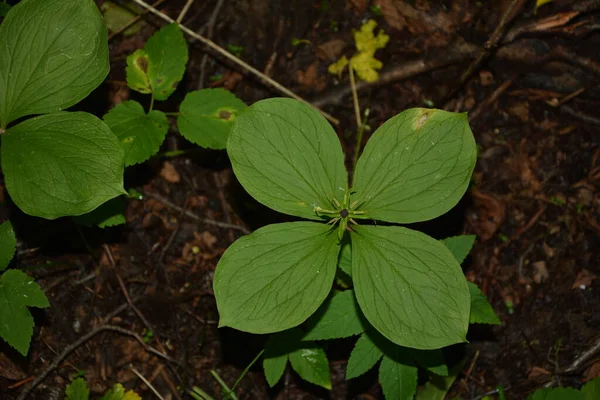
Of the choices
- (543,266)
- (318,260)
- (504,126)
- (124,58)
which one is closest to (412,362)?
(318,260)

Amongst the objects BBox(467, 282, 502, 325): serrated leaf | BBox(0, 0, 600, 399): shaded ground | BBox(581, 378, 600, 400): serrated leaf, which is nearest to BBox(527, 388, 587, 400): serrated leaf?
BBox(581, 378, 600, 400): serrated leaf

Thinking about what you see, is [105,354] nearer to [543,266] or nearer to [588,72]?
[543,266]

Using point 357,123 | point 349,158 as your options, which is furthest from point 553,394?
point 357,123

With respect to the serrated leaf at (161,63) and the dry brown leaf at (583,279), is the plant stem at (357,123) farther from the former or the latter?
the dry brown leaf at (583,279)

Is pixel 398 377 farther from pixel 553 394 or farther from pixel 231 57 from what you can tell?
pixel 231 57

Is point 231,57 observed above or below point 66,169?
above

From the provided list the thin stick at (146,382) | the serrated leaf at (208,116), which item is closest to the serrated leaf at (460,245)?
the serrated leaf at (208,116)
